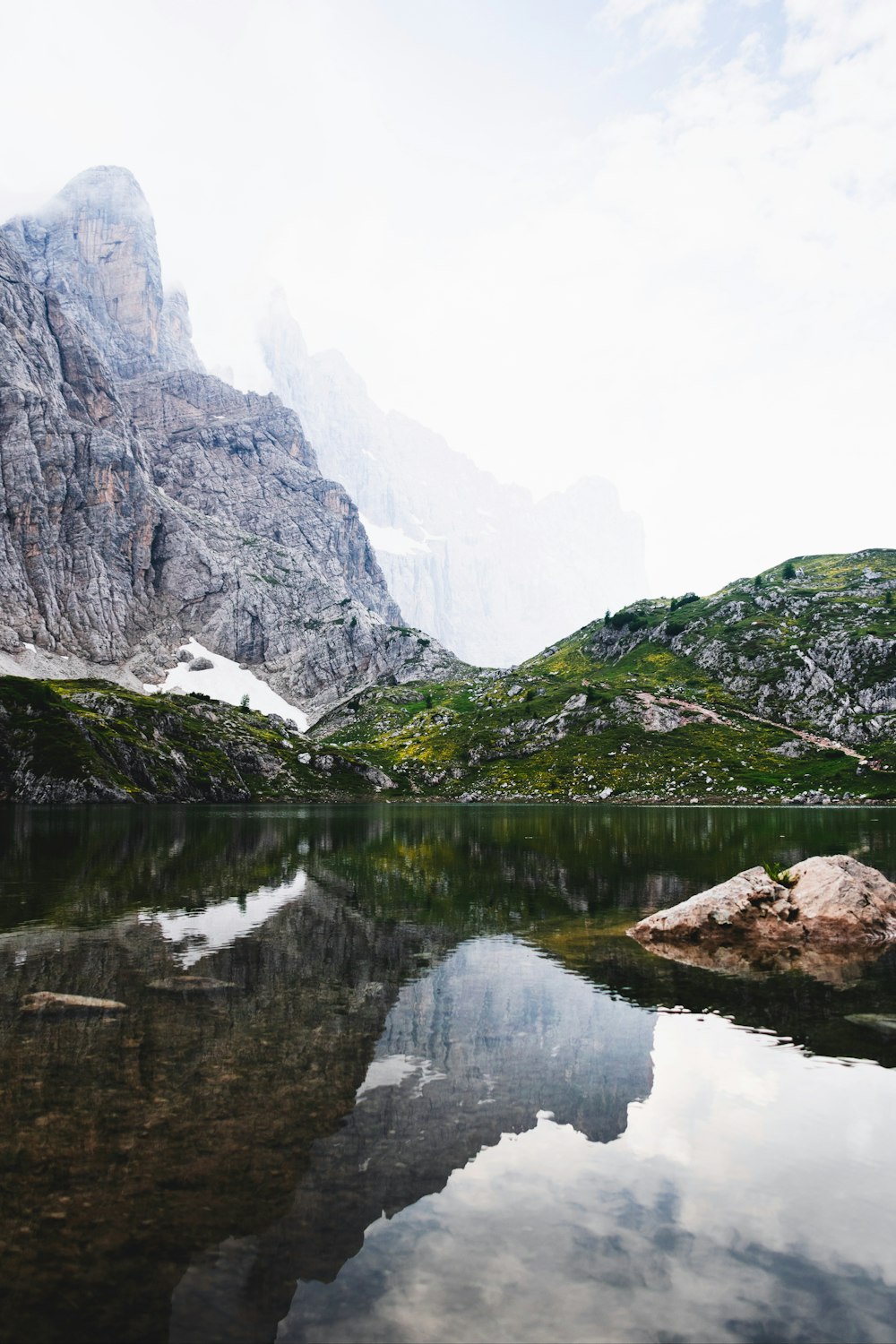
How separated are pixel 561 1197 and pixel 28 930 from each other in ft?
92.8

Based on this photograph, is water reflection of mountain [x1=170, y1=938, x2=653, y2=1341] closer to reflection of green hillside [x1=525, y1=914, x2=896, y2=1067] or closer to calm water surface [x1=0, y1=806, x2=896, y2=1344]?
calm water surface [x1=0, y1=806, x2=896, y2=1344]

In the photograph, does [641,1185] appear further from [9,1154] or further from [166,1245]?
[9,1154]

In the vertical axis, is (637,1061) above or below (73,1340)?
below

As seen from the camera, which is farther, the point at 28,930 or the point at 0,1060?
the point at 28,930

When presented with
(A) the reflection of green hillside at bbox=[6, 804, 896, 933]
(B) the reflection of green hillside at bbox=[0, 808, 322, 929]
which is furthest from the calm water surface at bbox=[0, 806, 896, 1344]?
(A) the reflection of green hillside at bbox=[6, 804, 896, 933]

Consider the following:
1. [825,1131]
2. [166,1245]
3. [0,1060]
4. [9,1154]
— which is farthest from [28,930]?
[825,1131]

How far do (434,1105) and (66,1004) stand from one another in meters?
12.8

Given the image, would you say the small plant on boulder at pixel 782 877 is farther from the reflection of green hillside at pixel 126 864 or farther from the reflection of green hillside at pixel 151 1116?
the reflection of green hillside at pixel 126 864

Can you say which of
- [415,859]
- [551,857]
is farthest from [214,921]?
[551,857]

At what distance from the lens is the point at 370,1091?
16.4 m

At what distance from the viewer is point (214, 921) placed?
34.9 m

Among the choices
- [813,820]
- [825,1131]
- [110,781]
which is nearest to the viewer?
[825,1131]

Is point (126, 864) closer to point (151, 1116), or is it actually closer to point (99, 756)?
point (151, 1116)

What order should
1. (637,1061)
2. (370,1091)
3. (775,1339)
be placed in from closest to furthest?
(775,1339)
(370,1091)
(637,1061)
